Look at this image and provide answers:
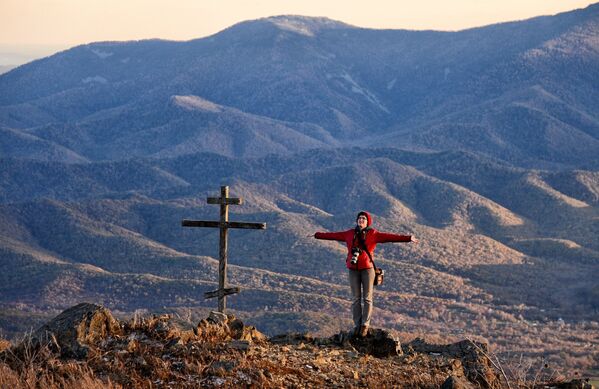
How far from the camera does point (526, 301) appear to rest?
87750mm

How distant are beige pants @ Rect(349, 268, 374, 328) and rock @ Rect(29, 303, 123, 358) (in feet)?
12.1

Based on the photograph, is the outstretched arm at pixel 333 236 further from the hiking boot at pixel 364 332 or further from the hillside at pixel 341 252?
the hillside at pixel 341 252

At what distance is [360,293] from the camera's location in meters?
17.0

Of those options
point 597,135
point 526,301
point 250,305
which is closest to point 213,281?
point 250,305

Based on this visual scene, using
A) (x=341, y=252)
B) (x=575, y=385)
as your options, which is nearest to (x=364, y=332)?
(x=575, y=385)

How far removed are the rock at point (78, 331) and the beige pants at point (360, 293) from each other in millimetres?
3691

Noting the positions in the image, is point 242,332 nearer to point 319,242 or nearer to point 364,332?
point 364,332

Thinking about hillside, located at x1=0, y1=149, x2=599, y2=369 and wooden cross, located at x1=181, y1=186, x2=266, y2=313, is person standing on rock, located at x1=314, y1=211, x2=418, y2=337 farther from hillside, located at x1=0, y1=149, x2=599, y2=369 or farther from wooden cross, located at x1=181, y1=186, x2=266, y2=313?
hillside, located at x1=0, y1=149, x2=599, y2=369

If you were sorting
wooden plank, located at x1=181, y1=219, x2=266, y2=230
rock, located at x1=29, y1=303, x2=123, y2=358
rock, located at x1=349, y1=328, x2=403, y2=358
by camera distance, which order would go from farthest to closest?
wooden plank, located at x1=181, y1=219, x2=266, y2=230 < rock, located at x1=349, y1=328, x2=403, y2=358 < rock, located at x1=29, y1=303, x2=123, y2=358

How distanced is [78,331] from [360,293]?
4540 mm

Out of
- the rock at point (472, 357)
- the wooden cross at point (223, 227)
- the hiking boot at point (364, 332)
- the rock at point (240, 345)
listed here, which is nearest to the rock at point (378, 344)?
the hiking boot at point (364, 332)

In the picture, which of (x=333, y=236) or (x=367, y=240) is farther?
(x=333, y=236)

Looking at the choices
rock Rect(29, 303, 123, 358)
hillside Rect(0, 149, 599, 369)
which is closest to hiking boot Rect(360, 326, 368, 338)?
rock Rect(29, 303, 123, 358)

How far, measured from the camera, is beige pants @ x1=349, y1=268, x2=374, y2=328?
55.0 ft
